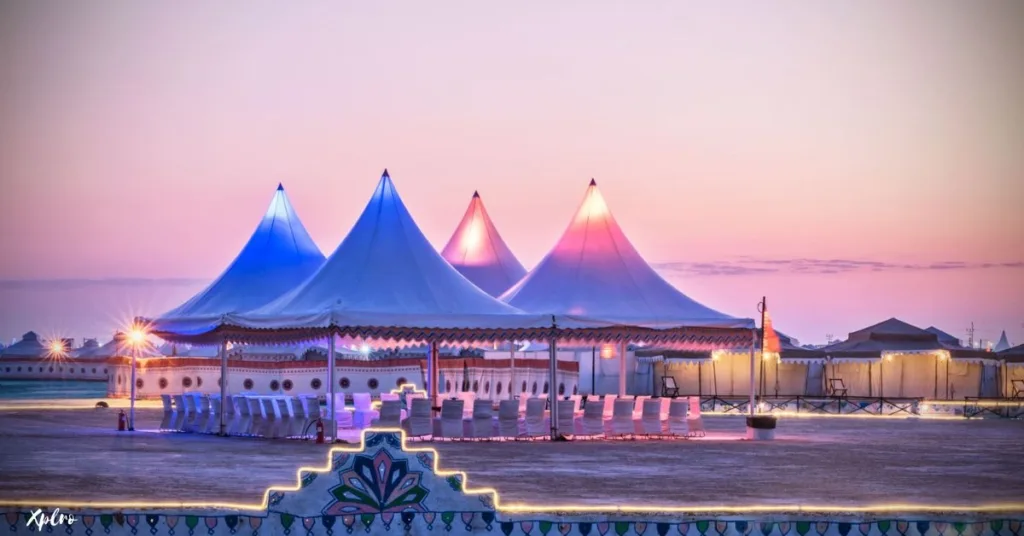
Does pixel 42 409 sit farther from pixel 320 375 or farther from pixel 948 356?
pixel 948 356

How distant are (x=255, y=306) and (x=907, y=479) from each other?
16.5m

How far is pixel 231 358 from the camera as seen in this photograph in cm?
5903

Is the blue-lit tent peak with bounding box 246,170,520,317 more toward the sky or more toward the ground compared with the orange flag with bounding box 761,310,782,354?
more toward the sky

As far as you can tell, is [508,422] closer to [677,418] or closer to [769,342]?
[677,418]

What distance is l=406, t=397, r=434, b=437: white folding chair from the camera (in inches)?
1045

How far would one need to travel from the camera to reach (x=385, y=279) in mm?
27281

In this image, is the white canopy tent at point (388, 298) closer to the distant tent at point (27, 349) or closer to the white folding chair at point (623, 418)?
the white folding chair at point (623, 418)

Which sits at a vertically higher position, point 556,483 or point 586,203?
point 586,203

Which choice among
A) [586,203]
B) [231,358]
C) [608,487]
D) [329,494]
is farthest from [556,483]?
[231,358]

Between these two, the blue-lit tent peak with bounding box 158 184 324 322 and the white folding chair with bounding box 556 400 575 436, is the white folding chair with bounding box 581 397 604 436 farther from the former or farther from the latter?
the blue-lit tent peak with bounding box 158 184 324 322

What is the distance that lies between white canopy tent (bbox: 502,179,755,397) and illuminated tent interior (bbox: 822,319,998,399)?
2419 centimetres

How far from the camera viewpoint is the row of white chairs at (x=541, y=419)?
2666 centimetres

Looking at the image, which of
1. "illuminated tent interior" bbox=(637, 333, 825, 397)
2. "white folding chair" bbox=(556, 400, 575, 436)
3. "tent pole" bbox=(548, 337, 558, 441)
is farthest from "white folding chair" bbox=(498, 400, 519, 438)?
"illuminated tent interior" bbox=(637, 333, 825, 397)

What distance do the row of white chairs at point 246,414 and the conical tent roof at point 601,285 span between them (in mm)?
5393
